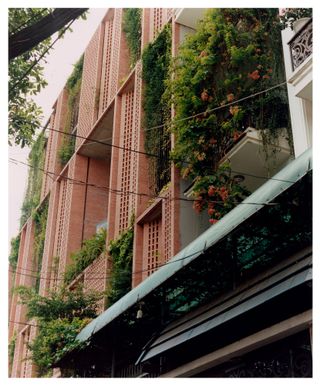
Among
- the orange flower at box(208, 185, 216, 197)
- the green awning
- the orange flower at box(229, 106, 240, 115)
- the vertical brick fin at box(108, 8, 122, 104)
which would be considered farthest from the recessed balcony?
the vertical brick fin at box(108, 8, 122, 104)

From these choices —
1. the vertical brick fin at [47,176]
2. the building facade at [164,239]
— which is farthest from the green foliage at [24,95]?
the vertical brick fin at [47,176]

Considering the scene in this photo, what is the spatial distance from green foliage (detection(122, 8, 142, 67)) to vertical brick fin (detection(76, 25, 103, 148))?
5.66 ft

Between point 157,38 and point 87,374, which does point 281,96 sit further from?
point 87,374

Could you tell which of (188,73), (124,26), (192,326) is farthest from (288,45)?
(124,26)

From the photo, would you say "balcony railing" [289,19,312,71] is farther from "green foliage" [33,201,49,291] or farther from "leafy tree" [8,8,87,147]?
"green foliage" [33,201,49,291]

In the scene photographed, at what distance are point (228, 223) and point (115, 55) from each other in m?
10.6

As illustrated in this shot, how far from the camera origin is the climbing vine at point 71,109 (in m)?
18.0

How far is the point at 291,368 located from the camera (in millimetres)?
5570

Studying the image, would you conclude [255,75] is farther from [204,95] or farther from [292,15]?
[292,15]

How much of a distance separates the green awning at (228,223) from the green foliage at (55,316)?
3.05 meters

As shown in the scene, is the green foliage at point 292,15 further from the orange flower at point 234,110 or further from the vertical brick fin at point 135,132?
the vertical brick fin at point 135,132

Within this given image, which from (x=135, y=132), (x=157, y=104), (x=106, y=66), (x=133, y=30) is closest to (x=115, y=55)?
(x=106, y=66)

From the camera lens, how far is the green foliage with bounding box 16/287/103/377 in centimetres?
1119

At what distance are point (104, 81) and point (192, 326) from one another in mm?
10746
